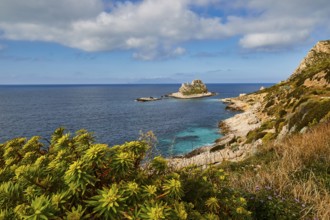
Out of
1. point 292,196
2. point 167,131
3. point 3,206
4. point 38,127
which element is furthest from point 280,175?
point 38,127

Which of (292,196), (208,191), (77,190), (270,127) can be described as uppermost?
(77,190)

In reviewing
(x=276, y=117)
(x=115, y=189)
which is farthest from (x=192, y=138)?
(x=115, y=189)

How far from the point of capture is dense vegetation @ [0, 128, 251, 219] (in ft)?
7.51

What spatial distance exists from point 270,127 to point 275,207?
1237 inches

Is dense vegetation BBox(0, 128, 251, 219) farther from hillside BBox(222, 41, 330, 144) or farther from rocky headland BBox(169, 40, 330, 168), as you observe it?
hillside BBox(222, 41, 330, 144)

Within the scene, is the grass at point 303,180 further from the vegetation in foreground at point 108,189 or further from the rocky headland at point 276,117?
the rocky headland at point 276,117

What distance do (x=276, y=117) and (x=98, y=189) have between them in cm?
4495

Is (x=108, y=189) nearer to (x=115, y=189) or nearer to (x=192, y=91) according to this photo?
(x=115, y=189)

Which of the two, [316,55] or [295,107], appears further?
[316,55]

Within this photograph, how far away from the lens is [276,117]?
4266 cm

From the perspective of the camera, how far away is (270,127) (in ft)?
110

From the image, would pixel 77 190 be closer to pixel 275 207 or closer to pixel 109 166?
pixel 109 166

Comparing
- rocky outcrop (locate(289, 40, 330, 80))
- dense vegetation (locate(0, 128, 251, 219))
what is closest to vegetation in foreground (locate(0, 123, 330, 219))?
dense vegetation (locate(0, 128, 251, 219))

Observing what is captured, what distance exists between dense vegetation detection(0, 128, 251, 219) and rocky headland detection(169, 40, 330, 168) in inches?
51.4
